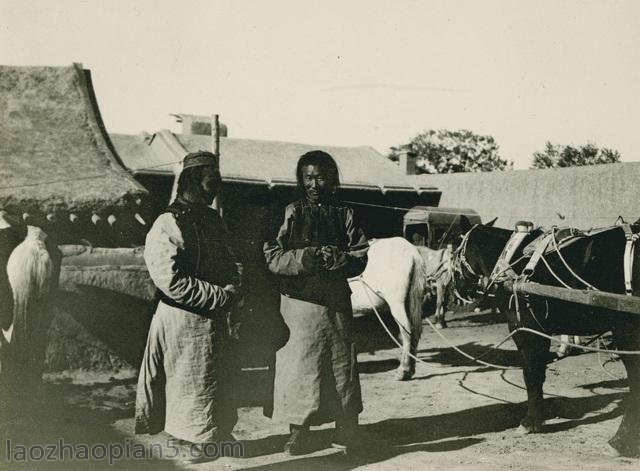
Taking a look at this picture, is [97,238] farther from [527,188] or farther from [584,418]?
[527,188]

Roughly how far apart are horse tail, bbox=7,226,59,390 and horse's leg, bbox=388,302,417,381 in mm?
4139

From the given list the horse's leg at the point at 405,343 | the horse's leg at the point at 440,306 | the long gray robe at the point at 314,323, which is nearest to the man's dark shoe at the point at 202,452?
the long gray robe at the point at 314,323

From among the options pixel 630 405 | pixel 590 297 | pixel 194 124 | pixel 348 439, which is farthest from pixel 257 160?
pixel 590 297

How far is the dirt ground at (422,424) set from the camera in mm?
4219

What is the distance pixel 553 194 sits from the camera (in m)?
18.8

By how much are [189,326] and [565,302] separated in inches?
125

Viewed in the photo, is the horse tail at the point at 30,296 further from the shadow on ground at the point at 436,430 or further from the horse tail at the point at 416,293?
the horse tail at the point at 416,293

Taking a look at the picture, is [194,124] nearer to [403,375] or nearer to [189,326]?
[403,375]

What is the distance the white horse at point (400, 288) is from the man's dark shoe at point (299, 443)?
11.0ft

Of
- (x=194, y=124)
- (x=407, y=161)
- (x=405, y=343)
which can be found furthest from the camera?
(x=407, y=161)

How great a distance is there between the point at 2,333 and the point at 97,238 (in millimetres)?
2665

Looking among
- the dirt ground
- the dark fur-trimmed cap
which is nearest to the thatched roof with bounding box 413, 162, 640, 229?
the dirt ground

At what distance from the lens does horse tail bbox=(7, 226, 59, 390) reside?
4.75m

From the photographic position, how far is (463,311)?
52.0 feet
